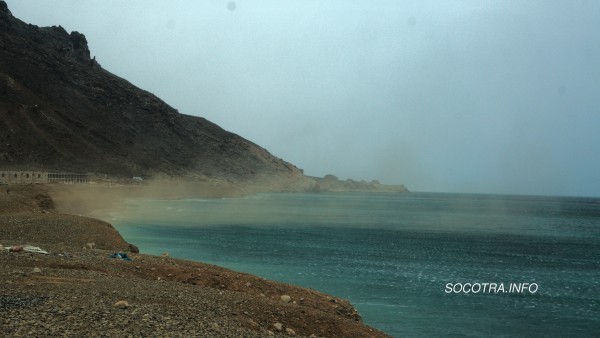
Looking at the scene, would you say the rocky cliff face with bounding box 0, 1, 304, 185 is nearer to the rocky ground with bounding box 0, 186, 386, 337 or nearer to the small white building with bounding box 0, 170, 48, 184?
the small white building with bounding box 0, 170, 48, 184

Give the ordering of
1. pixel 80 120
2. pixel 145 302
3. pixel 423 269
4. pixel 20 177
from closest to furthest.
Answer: pixel 145 302
pixel 423 269
pixel 20 177
pixel 80 120

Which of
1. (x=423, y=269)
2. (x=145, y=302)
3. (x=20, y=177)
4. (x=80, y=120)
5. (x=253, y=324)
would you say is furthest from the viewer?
(x=80, y=120)

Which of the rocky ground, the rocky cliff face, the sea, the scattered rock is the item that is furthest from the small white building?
the scattered rock

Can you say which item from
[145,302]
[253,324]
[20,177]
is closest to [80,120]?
[20,177]

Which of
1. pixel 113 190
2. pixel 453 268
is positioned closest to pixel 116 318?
pixel 453 268

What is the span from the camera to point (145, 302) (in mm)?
13438

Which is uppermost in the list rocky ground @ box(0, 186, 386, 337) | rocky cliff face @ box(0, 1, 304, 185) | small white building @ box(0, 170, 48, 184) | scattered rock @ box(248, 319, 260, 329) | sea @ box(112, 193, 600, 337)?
rocky cliff face @ box(0, 1, 304, 185)

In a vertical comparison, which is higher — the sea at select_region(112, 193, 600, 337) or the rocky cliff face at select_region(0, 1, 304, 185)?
the rocky cliff face at select_region(0, 1, 304, 185)

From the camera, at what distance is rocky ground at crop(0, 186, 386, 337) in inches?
432

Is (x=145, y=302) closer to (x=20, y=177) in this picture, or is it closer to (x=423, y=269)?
(x=423, y=269)

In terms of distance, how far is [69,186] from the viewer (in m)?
80.2

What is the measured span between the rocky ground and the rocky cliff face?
83.9m

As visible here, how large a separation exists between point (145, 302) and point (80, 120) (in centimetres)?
13340

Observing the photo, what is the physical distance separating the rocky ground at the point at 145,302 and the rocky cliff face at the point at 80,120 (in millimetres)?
83908
